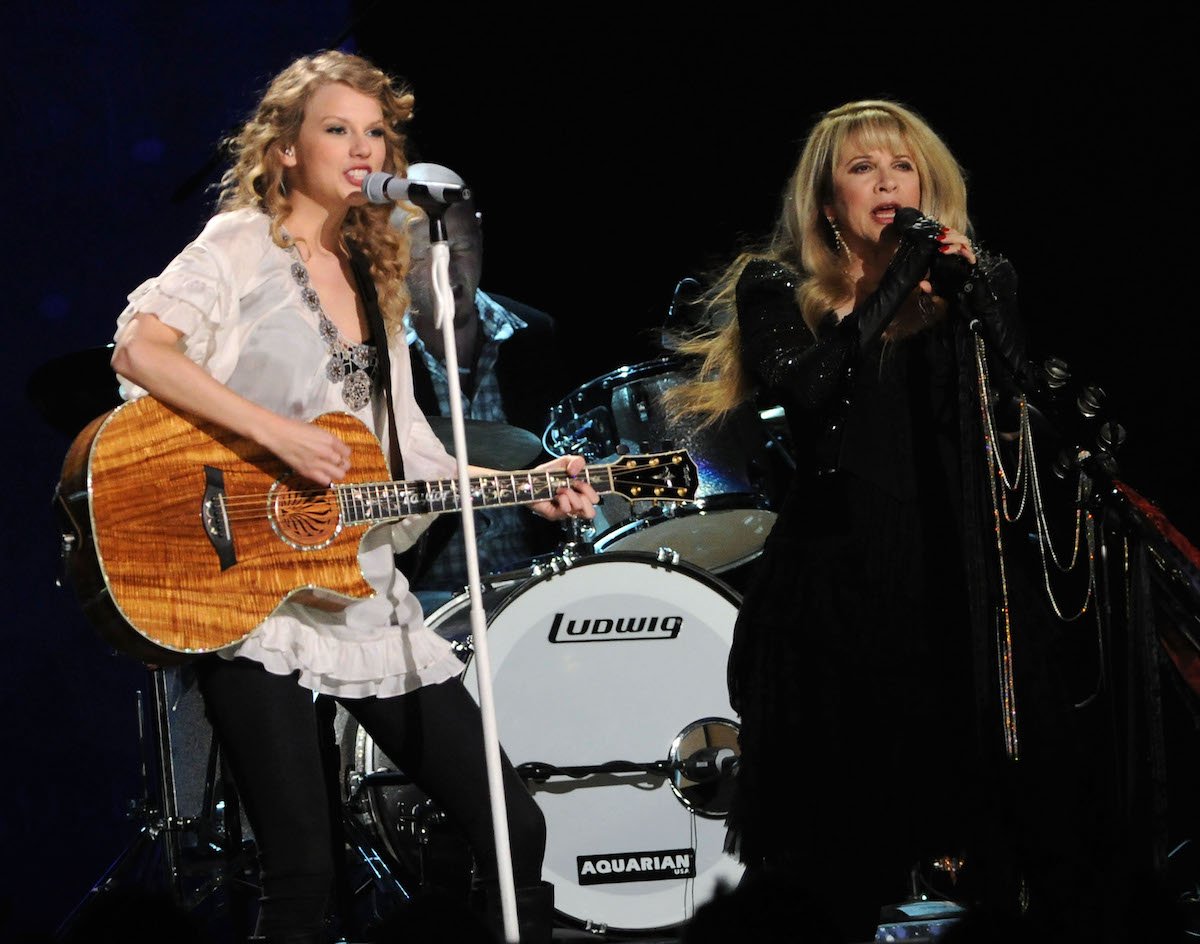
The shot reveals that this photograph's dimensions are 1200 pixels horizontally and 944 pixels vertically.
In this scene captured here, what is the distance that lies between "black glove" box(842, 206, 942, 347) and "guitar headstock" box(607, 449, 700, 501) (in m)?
0.66

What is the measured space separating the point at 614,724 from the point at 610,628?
0.32 m

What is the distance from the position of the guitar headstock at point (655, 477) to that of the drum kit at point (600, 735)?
1.03 m

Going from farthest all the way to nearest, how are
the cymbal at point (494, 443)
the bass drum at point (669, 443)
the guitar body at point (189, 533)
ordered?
the bass drum at point (669, 443)
the cymbal at point (494, 443)
the guitar body at point (189, 533)

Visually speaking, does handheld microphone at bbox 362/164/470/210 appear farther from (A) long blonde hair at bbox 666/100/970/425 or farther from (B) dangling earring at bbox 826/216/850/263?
(B) dangling earring at bbox 826/216/850/263

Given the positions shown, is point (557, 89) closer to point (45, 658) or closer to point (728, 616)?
point (728, 616)

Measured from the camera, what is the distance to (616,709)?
4668 millimetres

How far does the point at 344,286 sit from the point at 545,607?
63.1 inches

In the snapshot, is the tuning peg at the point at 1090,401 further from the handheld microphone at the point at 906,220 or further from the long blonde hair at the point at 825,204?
the long blonde hair at the point at 825,204

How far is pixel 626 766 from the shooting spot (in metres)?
4.61

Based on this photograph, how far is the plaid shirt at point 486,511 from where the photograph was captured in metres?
6.00

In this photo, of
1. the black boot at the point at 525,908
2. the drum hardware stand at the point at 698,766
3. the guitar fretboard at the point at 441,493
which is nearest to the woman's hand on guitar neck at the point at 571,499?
the guitar fretboard at the point at 441,493

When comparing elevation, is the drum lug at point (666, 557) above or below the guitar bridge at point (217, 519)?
below

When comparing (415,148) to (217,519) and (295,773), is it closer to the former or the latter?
(217,519)

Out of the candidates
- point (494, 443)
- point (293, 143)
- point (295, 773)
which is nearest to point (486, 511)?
point (494, 443)
